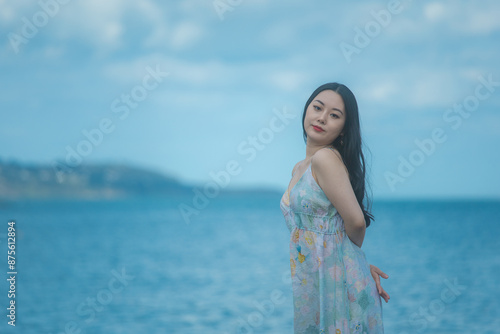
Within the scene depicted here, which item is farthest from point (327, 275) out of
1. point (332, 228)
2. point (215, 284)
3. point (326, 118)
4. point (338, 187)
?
point (215, 284)

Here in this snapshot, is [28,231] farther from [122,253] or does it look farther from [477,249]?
[477,249]

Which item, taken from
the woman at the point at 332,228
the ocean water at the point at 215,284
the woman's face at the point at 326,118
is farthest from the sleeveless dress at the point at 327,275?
the ocean water at the point at 215,284

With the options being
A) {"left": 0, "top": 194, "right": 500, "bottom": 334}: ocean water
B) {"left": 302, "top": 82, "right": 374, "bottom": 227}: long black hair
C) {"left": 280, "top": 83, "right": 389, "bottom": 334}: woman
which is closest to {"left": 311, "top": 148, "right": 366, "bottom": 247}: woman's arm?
{"left": 280, "top": 83, "right": 389, "bottom": 334}: woman

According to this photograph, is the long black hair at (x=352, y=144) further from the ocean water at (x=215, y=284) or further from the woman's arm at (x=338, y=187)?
the ocean water at (x=215, y=284)

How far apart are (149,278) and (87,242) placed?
23.2m

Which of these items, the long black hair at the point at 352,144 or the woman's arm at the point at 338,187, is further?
the long black hair at the point at 352,144

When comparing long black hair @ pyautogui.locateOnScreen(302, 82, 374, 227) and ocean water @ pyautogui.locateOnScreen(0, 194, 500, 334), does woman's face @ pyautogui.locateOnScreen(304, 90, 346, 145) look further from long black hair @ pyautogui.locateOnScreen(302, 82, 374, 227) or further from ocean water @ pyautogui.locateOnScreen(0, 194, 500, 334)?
ocean water @ pyautogui.locateOnScreen(0, 194, 500, 334)

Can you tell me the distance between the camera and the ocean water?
16484 millimetres

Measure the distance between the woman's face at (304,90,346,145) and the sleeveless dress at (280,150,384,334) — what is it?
0.57 feet

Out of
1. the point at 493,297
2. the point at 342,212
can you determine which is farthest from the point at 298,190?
the point at 493,297

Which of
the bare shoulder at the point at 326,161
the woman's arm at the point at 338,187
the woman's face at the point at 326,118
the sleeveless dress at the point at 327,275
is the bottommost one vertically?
the sleeveless dress at the point at 327,275

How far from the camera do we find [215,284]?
24.6 m

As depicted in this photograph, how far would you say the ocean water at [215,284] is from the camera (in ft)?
54.1

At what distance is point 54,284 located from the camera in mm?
26531
